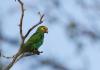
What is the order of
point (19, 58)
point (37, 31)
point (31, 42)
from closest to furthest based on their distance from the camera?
point (19, 58) → point (31, 42) → point (37, 31)

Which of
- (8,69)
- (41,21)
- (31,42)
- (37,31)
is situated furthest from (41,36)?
(8,69)

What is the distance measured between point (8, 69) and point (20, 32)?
0.50m

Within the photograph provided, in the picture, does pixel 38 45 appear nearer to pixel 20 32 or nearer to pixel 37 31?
pixel 37 31

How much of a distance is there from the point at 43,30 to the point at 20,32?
3.67ft

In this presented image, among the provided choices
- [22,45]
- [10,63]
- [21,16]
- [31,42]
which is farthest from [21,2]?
[31,42]

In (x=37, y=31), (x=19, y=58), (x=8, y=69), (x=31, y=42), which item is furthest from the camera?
(x=37, y=31)

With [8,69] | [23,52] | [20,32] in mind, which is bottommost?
[8,69]

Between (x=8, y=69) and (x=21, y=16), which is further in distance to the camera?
(x=21, y=16)

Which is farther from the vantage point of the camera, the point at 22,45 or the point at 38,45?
the point at 38,45

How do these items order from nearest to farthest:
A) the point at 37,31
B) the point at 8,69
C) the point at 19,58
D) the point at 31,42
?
the point at 8,69 < the point at 19,58 < the point at 31,42 < the point at 37,31

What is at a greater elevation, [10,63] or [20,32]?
[20,32]

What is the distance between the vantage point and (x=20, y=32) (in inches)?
132

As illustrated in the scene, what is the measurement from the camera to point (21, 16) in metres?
3.38

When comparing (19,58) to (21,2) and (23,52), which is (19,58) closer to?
(23,52)
